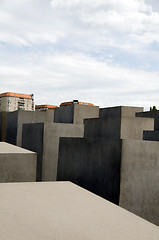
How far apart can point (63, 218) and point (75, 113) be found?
1375 cm

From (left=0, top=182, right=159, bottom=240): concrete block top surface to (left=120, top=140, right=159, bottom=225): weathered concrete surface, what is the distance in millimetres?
2608

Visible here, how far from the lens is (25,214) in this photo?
2254 mm

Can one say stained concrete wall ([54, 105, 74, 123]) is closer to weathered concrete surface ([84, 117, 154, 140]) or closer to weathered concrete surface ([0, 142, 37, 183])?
weathered concrete surface ([84, 117, 154, 140])

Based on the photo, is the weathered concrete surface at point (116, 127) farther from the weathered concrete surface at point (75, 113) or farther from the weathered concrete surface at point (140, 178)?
the weathered concrete surface at point (75, 113)

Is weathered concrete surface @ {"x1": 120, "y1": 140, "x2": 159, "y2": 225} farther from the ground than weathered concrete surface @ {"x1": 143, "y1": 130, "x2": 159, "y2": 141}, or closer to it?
closer to it

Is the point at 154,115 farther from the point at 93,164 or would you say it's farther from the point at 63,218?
the point at 63,218

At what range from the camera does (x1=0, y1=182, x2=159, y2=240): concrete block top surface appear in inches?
75.0

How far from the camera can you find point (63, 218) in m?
2.22

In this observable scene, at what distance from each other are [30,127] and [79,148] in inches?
205

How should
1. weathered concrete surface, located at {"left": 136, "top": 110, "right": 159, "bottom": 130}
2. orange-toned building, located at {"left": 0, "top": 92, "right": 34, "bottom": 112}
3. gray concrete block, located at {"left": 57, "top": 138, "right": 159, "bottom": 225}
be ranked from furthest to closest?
orange-toned building, located at {"left": 0, "top": 92, "right": 34, "bottom": 112} → weathered concrete surface, located at {"left": 136, "top": 110, "right": 159, "bottom": 130} → gray concrete block, located at {"left": 57, "top": 138, "right": 159, "bottom": 225}

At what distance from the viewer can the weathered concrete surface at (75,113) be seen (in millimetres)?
15953

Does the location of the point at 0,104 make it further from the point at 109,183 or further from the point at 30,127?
the point at 109,183

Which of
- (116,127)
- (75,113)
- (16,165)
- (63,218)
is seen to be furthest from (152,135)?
(75,113)

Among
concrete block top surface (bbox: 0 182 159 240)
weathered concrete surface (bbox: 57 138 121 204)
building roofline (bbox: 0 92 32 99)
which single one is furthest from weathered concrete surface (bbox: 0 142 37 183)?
building roofline (bbox: 0 92 32 99)
